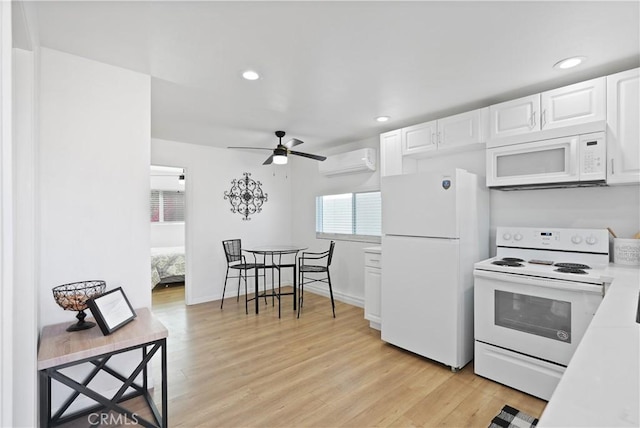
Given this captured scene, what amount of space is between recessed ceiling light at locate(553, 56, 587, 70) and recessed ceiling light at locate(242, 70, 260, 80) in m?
2.14

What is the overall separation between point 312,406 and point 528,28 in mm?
2694

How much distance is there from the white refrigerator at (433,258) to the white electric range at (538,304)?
0.17 metres

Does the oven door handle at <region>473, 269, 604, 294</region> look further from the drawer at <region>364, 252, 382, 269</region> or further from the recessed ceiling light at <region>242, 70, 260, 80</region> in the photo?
the recessed ceiling light at <region>242, 70, 260, 80</region>

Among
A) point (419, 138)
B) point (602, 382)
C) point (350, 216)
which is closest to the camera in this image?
point (602, 382)

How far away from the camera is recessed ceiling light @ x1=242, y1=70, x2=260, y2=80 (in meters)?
2.30

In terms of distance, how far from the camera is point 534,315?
7.38 ft

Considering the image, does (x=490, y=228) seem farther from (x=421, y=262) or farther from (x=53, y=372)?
(x=53, y=372)

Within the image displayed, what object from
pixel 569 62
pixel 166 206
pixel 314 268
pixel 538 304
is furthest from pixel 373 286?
pixel 166 206

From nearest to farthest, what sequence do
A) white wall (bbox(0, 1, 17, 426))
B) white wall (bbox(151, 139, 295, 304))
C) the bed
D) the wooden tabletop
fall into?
white wall (bbox(0, 1, 17, 426)) → the wooden tabletop → white wall (bbox(151, 139, 295, 304)) → the bed

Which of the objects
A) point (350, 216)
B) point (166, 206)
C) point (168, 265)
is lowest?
point (168, 265)

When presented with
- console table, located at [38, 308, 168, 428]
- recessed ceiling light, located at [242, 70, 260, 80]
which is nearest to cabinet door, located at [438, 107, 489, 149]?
recessed ceiling light, located at [242, 70, 260, 80]

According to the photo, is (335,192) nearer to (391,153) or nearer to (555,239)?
(391,153)

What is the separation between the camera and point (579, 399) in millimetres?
655

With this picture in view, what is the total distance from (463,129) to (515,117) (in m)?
0.44
